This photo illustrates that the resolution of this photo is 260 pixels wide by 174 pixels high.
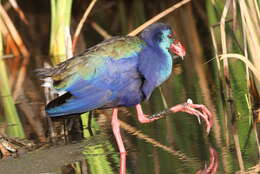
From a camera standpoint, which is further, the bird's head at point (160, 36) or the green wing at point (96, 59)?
the bird's head at point (160, 36)

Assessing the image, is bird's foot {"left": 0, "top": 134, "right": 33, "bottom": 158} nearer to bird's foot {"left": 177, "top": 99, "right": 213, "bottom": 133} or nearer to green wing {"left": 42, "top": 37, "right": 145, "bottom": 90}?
green wing {"left": 42, "top": 37, "right": 145, "bottom": 90}

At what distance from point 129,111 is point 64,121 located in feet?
2.96

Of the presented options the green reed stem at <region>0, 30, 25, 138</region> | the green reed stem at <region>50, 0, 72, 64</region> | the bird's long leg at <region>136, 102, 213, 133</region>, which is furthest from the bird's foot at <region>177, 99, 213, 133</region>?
the green reed stem at <region>50, 0, 72, 64</region>

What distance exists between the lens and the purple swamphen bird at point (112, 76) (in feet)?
16.5

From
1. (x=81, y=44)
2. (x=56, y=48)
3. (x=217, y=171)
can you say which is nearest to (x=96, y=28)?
(x=81, y=44)

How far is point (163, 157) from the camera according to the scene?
15.9 feet

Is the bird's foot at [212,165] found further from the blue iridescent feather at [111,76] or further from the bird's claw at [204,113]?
the blue iridescent feather at [111,76]

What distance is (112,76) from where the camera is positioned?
5066 millimetres

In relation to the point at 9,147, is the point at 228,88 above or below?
above

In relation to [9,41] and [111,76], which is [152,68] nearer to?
[111,76]

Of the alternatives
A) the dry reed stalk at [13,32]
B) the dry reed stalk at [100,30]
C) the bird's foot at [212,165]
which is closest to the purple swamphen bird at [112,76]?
the bird's foot at [212,165]

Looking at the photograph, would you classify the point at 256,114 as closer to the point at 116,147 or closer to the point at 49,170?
the point at 116,147

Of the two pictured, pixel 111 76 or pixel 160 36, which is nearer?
pixel 111 76

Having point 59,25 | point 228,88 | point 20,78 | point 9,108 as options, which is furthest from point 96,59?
point 20,78
